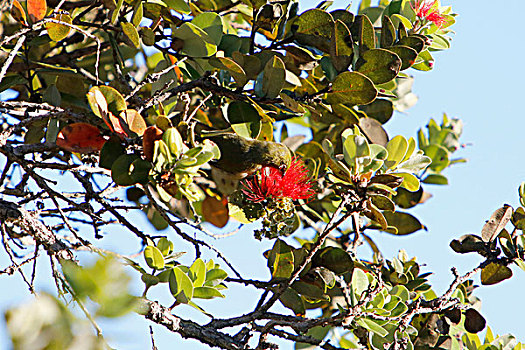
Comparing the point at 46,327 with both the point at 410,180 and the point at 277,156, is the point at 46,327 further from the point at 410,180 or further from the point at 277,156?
the point at 410,180

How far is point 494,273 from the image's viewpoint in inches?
75.1

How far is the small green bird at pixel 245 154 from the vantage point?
1520 mm

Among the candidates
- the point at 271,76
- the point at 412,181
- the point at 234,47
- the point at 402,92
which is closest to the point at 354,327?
the point at 412,181

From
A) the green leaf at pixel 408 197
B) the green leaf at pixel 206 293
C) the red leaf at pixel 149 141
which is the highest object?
the green leaf at pixel 408 197

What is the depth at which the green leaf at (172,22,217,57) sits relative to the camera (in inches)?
64.2

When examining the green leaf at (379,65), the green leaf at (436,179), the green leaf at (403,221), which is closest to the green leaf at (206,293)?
the green leaf at (379,65)

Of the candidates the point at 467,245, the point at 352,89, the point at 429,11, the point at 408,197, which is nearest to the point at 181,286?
the point at 352,89

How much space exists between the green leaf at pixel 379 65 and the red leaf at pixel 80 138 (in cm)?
74

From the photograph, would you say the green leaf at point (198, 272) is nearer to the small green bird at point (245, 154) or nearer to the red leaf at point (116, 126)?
the small green bird at point (245, 154)

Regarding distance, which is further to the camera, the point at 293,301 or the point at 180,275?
the point at 293,301

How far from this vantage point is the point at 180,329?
1.39 meters

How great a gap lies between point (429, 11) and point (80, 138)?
3.84 feet

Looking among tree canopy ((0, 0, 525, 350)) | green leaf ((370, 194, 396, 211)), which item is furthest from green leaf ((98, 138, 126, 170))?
green leaf ((370, 194, 396, 211))

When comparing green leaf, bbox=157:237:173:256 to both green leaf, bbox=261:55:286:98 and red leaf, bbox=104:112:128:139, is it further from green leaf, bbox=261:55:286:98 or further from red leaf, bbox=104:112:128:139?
green leaf, bbox=261:55:286:98
